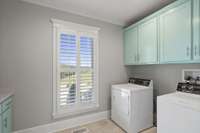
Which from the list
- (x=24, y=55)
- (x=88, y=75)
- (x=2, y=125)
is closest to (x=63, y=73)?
(x=88, y=75)

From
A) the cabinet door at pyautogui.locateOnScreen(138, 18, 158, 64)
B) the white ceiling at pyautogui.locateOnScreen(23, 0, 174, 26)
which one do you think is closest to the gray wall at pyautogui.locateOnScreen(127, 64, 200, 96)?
the cabinet door at pyautogui.locateOnScreen(138, 18, 158, 64)

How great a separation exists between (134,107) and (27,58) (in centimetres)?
224

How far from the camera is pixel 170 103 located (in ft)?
4.82

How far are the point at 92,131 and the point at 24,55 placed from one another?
6.60ft

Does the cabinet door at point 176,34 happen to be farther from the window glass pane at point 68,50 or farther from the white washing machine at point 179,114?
the window glass pane at point 68,50

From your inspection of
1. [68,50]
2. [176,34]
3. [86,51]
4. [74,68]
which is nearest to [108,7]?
[86,51]

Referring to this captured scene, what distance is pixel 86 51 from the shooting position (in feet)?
8.55

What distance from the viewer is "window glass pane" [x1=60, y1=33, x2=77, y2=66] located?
235cm

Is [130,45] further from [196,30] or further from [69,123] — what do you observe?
[69,123]

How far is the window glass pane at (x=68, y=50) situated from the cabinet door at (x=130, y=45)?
1.37 m

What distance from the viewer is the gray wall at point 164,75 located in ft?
7.00

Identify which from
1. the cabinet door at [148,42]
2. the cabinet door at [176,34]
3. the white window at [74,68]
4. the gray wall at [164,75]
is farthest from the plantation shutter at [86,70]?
the cabinet door at [176,34]

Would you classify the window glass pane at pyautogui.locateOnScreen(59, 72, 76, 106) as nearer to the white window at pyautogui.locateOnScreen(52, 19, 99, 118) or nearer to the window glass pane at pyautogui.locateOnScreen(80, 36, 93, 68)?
the white window at pyautogui.locateOnScreen(52, 19, 99, 118)

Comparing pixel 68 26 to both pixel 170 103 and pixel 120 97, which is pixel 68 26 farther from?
pixel 170 103
